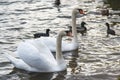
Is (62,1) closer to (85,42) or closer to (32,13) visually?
(32,13)

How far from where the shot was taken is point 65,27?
1903cm

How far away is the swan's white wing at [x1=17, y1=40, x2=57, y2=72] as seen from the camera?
12.8m

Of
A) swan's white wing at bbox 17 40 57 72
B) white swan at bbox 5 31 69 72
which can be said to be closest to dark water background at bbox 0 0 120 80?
white swan at bbox 5 31 69 72

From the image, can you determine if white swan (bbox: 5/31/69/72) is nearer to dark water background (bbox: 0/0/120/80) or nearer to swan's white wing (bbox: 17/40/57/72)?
swan's white wing (bbox: 17/40/57/72)

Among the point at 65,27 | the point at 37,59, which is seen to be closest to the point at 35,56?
the point at 37,59

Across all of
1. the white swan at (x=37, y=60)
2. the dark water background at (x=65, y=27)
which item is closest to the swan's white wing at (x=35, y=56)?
the white swan at (x=37, y=60)

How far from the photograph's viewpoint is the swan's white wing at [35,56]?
12.8 m

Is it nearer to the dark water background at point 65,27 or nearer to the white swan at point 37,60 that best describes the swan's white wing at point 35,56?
the white swan at point 37,60

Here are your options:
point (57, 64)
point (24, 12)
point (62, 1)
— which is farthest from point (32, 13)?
point (57, 64)

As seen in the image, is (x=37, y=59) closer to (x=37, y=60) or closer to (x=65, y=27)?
(x=37, y=60)

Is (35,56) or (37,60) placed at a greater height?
(35,56)

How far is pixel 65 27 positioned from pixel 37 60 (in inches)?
251

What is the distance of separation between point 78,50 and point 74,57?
0.93 meters

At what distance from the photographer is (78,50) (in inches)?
618
